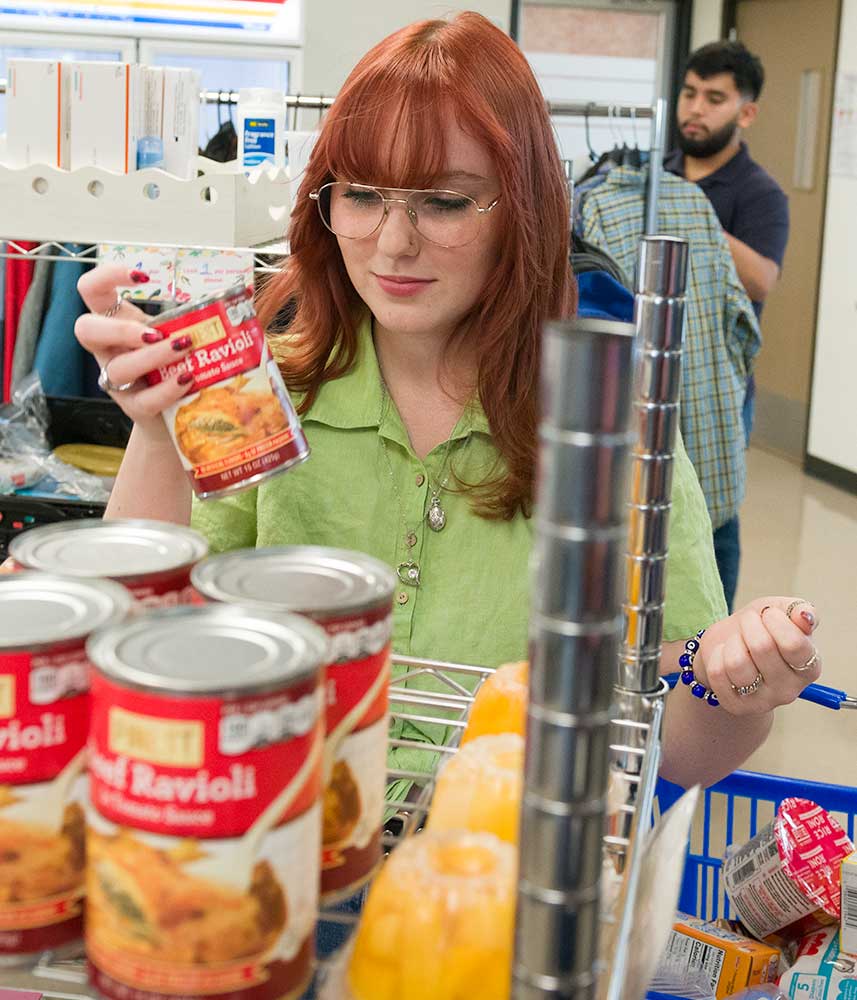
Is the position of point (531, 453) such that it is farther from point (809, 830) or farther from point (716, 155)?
point (716, 155)

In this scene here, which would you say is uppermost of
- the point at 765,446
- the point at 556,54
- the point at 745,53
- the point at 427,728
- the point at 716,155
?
the point at 556,54

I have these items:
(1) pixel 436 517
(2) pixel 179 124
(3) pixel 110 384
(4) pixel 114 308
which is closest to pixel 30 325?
(2) pixel 179 124

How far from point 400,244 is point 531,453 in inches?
11.9

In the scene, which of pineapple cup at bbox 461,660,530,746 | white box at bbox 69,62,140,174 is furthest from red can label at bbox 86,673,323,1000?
white box at bbox 69,62,140,174

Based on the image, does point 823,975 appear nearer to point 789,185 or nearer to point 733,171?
point 733,171

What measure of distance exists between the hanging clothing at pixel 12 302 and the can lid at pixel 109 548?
2.57 m

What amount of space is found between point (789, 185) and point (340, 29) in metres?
2.68

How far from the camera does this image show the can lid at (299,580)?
2.26 feet

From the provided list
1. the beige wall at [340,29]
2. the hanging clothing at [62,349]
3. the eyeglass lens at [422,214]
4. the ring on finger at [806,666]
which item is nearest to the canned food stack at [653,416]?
the ring on finger at [806,666]

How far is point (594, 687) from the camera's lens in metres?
0.55

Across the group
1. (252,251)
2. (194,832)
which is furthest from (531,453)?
(194,832)

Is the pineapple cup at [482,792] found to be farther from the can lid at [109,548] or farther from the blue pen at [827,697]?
the blue pen at [827,697]

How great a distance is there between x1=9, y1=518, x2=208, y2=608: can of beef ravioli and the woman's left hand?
1.77ft

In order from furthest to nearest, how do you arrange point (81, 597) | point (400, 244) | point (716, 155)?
point (716, 155), point (400, 244), point (81, 597)
